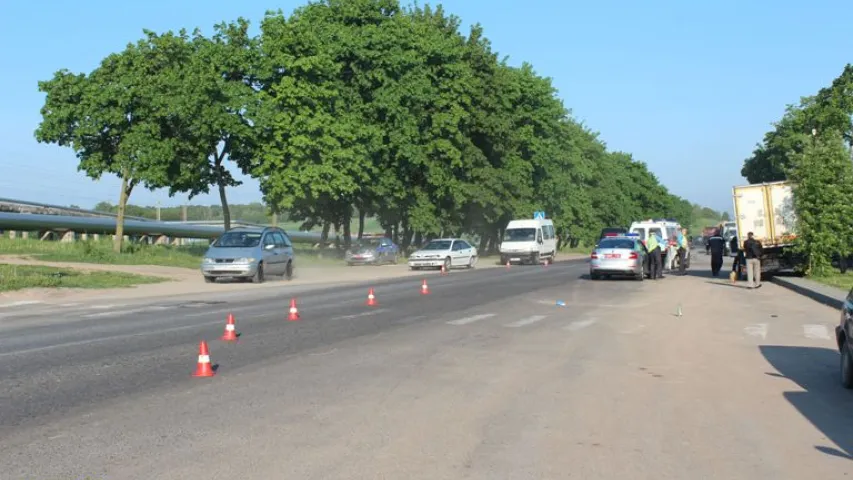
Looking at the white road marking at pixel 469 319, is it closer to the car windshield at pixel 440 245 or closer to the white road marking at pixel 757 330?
the white road marking at pixel 757 330

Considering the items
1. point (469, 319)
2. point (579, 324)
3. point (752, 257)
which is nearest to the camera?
point (579, 324)

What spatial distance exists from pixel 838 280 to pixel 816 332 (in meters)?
16.4

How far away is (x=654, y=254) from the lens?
3578 cm

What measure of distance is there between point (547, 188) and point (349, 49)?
28.2 m

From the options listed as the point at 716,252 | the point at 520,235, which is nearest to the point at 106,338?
the point at 716,252

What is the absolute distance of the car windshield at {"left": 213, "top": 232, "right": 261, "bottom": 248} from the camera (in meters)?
33.1

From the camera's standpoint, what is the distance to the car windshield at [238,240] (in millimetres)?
33056

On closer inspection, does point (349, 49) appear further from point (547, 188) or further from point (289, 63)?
point (547, 188)

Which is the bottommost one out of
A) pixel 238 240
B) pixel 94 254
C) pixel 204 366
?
pixel 204 366

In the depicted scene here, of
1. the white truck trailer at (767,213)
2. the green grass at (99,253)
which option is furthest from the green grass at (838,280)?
the green grass at (99,253)

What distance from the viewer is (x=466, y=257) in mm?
50594

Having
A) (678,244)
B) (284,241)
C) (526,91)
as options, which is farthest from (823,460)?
(526,91)

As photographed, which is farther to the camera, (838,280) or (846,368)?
(838,280)

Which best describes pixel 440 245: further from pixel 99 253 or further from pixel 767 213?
pixel 767 213
